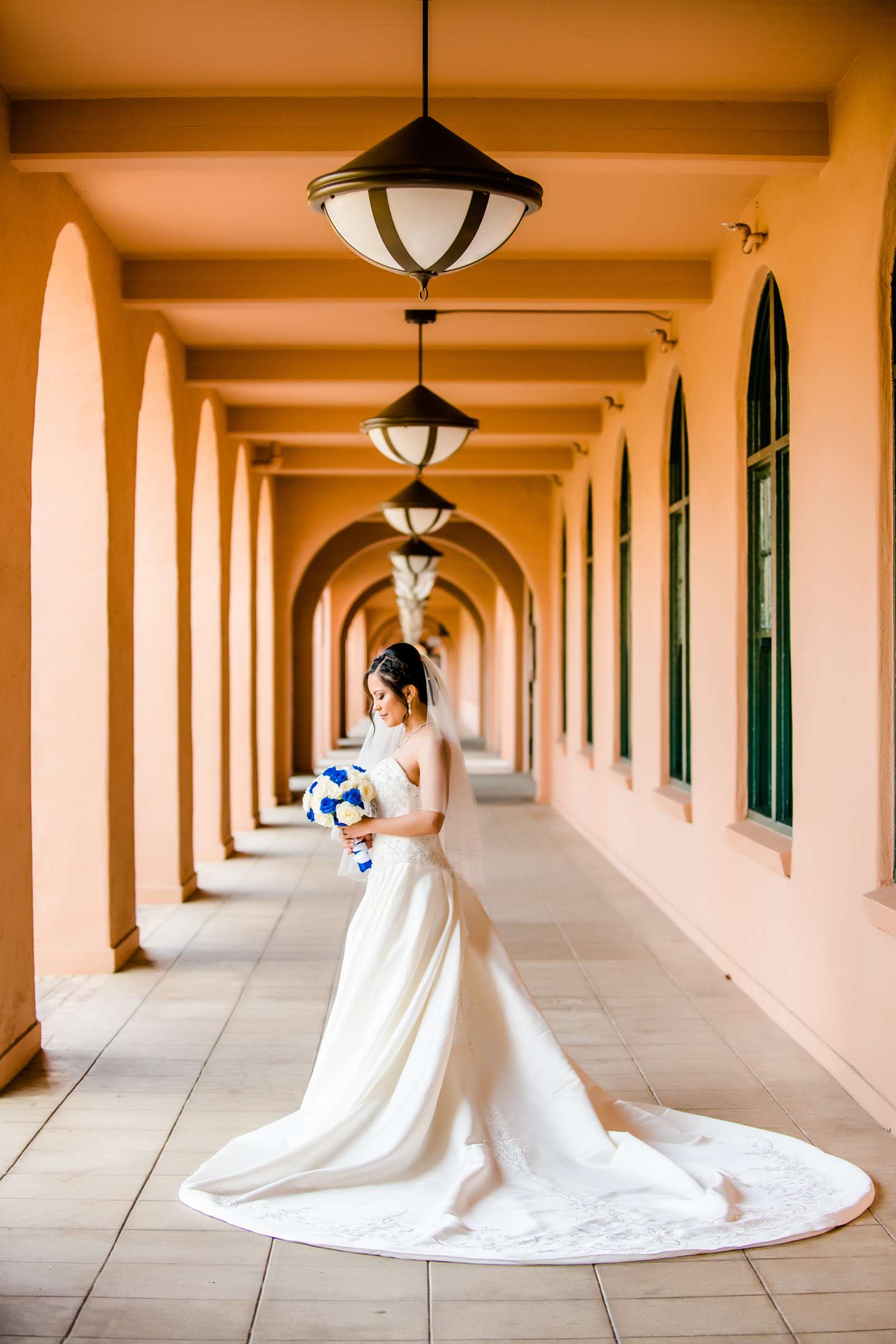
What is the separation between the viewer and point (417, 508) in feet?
31.1

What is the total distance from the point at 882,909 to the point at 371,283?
447cm

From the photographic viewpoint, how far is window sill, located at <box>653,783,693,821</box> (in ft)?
26.6

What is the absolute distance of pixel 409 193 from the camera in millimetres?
3475

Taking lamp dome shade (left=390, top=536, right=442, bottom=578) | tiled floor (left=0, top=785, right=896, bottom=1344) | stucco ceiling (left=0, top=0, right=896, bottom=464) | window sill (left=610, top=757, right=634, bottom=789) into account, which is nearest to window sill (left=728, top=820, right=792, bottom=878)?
tiled floor (left=0, top=785, right=896, bottom=1344)

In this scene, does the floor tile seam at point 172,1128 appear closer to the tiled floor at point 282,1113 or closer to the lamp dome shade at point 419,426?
the tiled floor at point 282,1113

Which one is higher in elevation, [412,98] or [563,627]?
[412,98]

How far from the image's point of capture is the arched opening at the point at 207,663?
434 inches

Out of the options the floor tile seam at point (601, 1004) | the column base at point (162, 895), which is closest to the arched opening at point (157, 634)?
the column base at point (162, 895)

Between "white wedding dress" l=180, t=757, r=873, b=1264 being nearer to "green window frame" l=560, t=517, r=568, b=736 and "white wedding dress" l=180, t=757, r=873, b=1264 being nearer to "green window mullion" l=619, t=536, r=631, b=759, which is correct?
"green window mullion" l=619, t=536, r=631, b=759

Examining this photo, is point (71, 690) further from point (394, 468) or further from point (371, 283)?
point (394, 468)

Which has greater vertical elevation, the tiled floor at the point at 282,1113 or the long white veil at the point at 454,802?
the long white veil at the point at 454,802

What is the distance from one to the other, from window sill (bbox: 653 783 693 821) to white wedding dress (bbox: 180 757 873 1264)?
12.2 ft

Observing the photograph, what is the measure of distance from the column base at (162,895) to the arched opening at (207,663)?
185 centimetres

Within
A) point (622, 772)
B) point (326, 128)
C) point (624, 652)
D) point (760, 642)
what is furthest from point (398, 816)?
point (624, 652)
